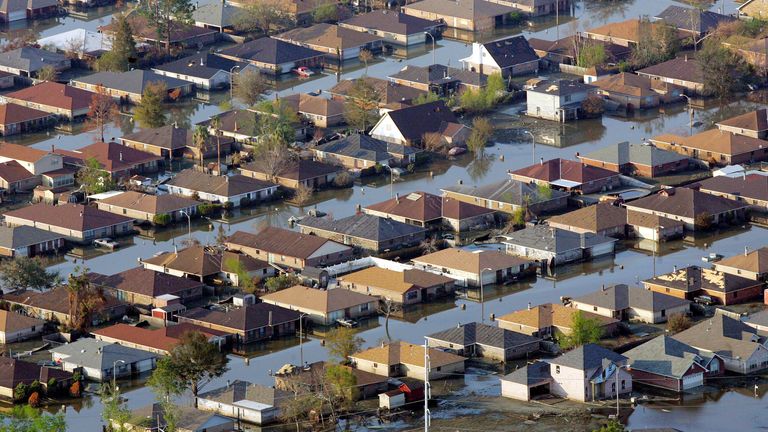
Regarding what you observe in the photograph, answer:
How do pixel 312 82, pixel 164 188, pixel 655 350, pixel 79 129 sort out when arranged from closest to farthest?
pixel 655 350, pixel 164 188, pixel 79 129, pixel 312 82

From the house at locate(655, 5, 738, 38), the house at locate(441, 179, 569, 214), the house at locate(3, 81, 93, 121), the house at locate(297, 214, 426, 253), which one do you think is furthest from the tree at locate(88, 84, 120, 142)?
the house at locate(655, 5, 738, 38)

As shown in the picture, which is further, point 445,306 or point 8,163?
point 8,163

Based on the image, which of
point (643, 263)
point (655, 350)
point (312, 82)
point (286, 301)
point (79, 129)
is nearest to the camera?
point (655, 350)

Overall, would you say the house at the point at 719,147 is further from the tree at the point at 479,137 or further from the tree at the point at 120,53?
the tree at the point at 120,53

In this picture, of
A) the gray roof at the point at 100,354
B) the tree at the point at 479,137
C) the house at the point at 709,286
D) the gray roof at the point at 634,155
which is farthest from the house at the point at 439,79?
the gray roof at the point at 100,354

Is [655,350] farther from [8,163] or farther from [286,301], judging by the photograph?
[8,163]

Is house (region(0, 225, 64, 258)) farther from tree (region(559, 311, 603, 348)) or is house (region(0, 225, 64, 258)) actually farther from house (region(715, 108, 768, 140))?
house (region(715, 108, 768, 140))

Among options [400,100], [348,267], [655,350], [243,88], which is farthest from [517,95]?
[655,350]
